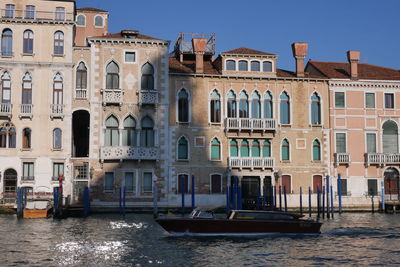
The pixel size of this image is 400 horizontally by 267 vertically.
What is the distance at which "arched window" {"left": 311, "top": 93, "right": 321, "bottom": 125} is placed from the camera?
135 feet

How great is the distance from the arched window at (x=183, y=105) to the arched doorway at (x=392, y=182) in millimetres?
14397

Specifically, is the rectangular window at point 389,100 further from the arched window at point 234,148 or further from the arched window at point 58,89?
the arched window at point 58,89

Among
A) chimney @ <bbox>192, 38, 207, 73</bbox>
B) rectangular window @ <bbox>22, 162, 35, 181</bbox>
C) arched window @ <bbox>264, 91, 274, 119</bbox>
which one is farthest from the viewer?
arched window @ <bbox>264, 91, 274, 119</bbox>

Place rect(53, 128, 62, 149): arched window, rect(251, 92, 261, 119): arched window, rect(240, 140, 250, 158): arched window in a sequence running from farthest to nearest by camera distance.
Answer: rect(251, 92, 261, 119): arched window, rect(240, 140, 250, 158): arched window, rect(53, 128, 62, 149): arched window

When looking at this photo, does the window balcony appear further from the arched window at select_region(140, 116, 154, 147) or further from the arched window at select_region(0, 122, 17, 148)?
the arched window at select_region(140, 116, 154, 147)

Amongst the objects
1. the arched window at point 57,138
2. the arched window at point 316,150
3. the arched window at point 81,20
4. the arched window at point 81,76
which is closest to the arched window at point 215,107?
the arched window at point 316,150

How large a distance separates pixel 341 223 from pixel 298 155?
30.1 feet

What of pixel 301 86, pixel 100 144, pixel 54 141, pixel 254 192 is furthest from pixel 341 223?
pixel 54 141

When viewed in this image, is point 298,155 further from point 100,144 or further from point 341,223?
point 100,144

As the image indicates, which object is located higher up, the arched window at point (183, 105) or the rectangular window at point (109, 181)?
the arched window at point (183, 105)

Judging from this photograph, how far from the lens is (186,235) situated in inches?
1029

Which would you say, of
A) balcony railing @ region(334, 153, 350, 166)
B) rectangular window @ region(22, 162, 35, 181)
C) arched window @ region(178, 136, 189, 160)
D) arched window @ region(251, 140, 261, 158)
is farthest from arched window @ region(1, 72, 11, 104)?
balcony railing @ region(334, 153, 350, 166)

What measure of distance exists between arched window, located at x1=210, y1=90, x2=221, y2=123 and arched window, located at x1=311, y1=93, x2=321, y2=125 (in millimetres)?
6459

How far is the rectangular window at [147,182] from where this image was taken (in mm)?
38750
